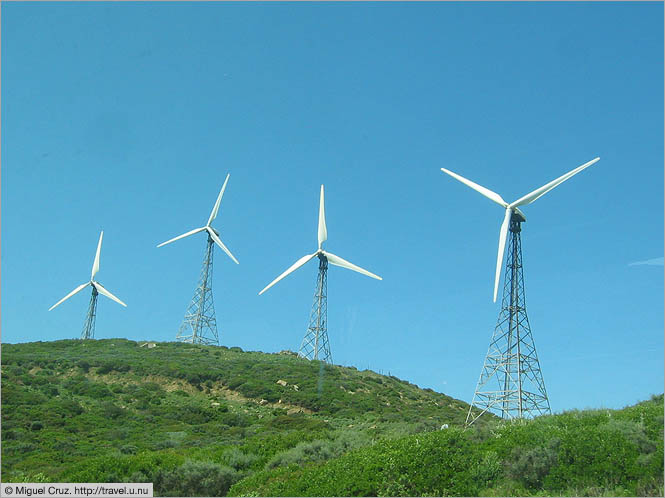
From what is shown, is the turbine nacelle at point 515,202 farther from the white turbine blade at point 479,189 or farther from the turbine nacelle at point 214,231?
the turbine nacelle at point 214,231

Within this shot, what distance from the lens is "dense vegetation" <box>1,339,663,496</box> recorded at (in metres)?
19.0

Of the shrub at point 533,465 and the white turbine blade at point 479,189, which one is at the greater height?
the white turbine blade at point 479,189

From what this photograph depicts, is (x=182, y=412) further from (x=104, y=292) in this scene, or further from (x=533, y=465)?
(x=104, y=292)

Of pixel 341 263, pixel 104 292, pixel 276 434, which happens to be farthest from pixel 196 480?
pixel 104 292

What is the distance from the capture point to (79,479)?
941 inches

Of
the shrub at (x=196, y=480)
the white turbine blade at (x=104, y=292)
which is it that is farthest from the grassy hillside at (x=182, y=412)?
the white turbine blade at (x=104, y=292)

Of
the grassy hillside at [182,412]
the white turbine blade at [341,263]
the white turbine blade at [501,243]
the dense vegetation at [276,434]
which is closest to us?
the dense vegetation at [276,434]

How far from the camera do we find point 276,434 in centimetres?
3550

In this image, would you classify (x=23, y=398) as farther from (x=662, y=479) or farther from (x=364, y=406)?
(x=662, y=479)

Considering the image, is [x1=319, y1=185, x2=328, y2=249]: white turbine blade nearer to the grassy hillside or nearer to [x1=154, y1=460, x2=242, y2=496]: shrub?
the grassy hillside

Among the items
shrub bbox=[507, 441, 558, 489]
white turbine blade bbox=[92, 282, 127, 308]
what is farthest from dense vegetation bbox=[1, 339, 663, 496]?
white turbine blade bbox=[92, 282, 127, 308]

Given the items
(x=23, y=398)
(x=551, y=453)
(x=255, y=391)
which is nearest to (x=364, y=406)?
(x=255, y=391)

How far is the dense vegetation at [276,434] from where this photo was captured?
62.5 feet

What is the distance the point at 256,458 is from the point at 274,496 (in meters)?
6.17
